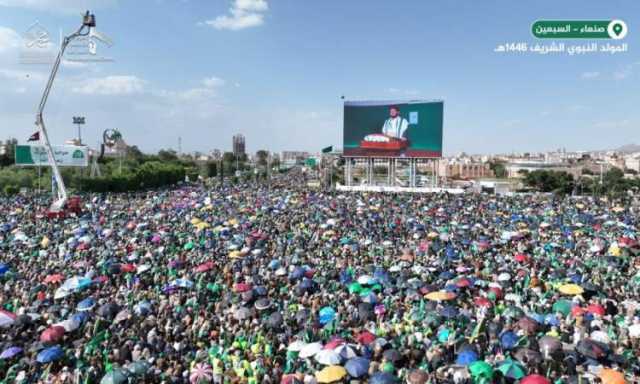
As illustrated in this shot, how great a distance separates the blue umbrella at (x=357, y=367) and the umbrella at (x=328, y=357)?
0.20m

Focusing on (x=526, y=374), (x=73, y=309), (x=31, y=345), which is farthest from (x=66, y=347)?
(x=526, y=374)

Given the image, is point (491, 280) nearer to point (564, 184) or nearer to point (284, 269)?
point (284, 269)

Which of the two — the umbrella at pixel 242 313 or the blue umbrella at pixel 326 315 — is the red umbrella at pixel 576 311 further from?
the umbrella at pixel 242 313

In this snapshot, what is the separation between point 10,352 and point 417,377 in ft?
23.6

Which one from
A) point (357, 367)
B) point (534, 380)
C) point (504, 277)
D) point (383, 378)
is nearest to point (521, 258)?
point (504, 277)

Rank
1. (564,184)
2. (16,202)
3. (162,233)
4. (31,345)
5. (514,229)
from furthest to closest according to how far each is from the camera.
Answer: (564,184), (16,202), (514,229), (162,233), (31,345)

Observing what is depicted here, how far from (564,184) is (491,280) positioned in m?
64.4

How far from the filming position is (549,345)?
839 cm

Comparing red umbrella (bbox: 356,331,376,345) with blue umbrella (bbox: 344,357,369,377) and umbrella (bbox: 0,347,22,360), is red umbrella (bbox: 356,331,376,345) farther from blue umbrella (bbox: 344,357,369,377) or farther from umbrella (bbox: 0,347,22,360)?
umbrella (bbox: 0,347,22,360)

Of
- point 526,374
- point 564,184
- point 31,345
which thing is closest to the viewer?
point 526,374

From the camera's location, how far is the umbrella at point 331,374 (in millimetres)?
7578

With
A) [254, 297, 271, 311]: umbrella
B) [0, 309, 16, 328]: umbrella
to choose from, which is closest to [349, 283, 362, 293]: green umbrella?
[254, 297, 271, 311]: umbrella

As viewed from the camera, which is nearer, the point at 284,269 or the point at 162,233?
the point at 284,269

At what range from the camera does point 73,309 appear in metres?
11.9
